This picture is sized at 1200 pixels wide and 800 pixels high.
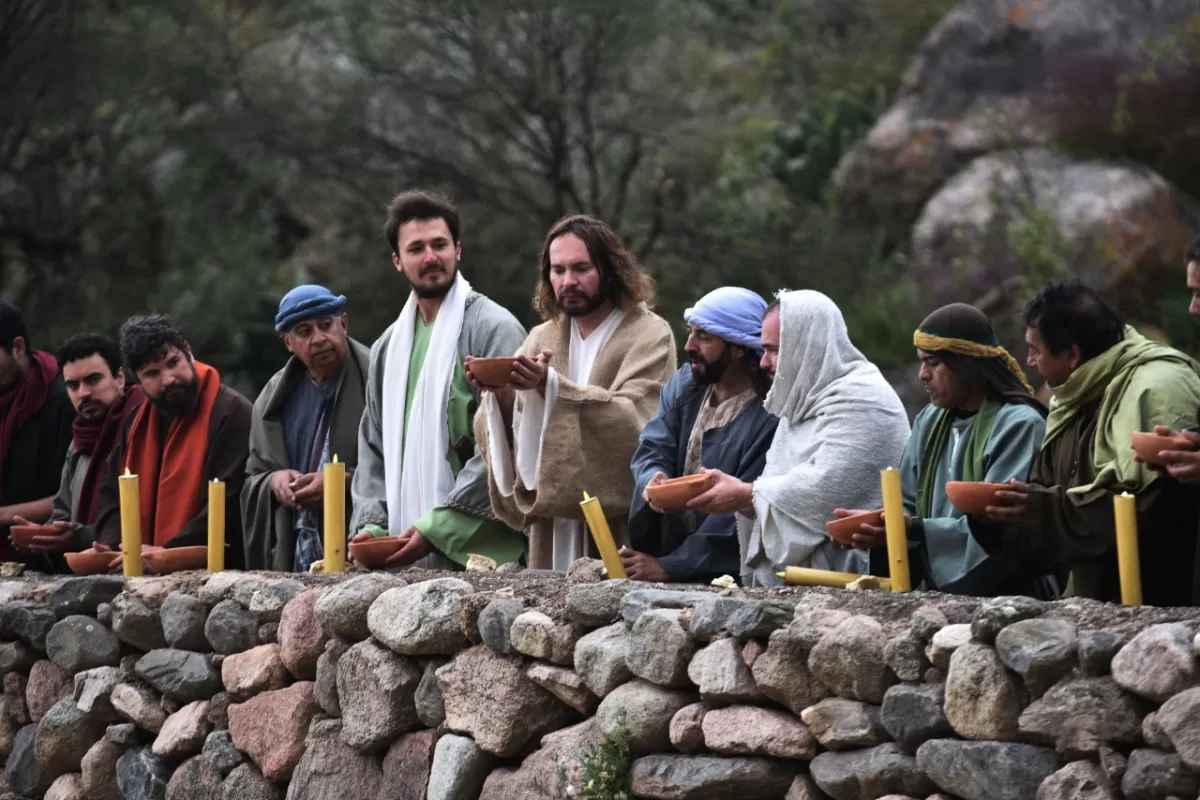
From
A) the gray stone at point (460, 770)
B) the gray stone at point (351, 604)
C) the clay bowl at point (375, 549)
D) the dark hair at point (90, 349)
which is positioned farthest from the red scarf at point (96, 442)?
the gray stone at point (460, 770)

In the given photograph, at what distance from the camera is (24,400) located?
717 cm

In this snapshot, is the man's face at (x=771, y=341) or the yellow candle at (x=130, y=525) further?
the yellow candle at (x=130, y=525)

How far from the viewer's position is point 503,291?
16.6 meters

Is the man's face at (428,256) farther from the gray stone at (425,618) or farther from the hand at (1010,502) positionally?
the hand at (1010,502)

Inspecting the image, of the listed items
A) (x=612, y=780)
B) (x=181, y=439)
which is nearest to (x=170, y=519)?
(x=181, y=439)

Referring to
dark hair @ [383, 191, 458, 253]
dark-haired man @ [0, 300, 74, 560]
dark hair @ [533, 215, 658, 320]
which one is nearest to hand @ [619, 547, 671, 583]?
dark hair @ [533, 215, 658, 320]

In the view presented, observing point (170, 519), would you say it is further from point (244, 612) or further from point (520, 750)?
point (520, 750)

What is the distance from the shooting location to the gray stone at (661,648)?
4.03m

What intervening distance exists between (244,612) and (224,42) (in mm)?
13598

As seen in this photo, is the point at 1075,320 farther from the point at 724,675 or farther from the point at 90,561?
the point at 90,561

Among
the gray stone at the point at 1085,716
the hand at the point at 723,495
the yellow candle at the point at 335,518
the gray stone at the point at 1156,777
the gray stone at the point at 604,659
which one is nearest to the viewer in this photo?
the gray stone at the point at 1156,777

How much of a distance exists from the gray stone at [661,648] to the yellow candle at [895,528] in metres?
0.47

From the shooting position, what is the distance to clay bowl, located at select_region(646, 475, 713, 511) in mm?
4383

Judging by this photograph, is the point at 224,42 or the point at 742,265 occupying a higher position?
the point at 224,42
